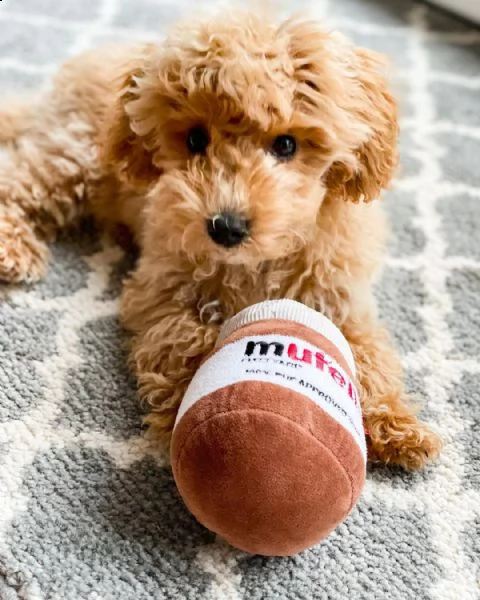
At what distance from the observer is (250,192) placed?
4.26 ft

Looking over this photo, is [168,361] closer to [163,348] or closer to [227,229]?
[163,348]

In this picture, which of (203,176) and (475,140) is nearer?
(203,176)

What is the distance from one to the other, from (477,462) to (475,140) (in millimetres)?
1249

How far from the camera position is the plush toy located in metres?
1.07

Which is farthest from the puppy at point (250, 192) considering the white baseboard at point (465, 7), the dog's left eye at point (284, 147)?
the white baseboard at point (465, 7)

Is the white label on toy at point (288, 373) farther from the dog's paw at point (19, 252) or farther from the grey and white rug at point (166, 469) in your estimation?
the dog's paw at point (19, 252)

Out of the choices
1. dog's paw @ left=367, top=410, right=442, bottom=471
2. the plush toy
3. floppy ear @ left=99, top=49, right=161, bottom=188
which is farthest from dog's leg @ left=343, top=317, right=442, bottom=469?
floppy ear @ left=99, top=49, right=161, bottom=188

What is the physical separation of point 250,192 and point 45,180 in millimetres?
741

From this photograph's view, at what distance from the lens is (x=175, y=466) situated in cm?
116

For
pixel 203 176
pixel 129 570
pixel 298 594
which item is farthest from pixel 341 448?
pixel 203 176

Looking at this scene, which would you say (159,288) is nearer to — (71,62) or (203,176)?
(203,176)

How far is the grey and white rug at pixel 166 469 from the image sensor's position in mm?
1205

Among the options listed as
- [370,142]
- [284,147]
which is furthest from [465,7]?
[284,147]

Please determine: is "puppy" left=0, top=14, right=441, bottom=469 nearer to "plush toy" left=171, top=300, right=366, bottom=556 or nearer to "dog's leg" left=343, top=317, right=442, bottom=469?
"dog's leg" left=343, top=317, right=442, bottom=469
